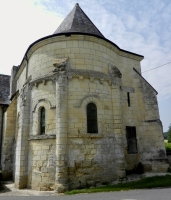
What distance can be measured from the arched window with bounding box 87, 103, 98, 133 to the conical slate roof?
172 inches

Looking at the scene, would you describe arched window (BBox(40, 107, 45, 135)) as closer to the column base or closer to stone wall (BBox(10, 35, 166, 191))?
stone wall (BBox(10, 35, 166, 191))

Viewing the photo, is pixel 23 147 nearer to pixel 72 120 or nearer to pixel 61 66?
pixel 72 120

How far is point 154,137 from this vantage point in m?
11.5

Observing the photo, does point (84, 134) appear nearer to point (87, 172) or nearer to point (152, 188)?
point (87, 172)

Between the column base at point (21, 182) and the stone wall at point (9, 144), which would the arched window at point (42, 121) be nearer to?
the column base at point (21, 182)

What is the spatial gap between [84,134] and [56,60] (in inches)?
166

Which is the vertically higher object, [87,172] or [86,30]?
[86,30]

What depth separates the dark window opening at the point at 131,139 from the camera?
443 inches

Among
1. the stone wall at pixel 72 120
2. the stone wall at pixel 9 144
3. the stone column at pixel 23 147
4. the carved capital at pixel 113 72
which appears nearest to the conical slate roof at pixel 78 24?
the stone wall at pixel 72 120

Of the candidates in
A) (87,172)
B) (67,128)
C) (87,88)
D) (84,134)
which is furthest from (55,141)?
(87,88)

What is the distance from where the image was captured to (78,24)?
1076cm

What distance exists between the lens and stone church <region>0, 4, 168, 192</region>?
8.47 m

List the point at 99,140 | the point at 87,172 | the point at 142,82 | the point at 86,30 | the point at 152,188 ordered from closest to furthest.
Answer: the point at 152,188 < the point at 87,172 < the point at 99,140 < the point at 86,30 < the point at 142,82

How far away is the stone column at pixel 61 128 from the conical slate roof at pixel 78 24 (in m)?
2.54
